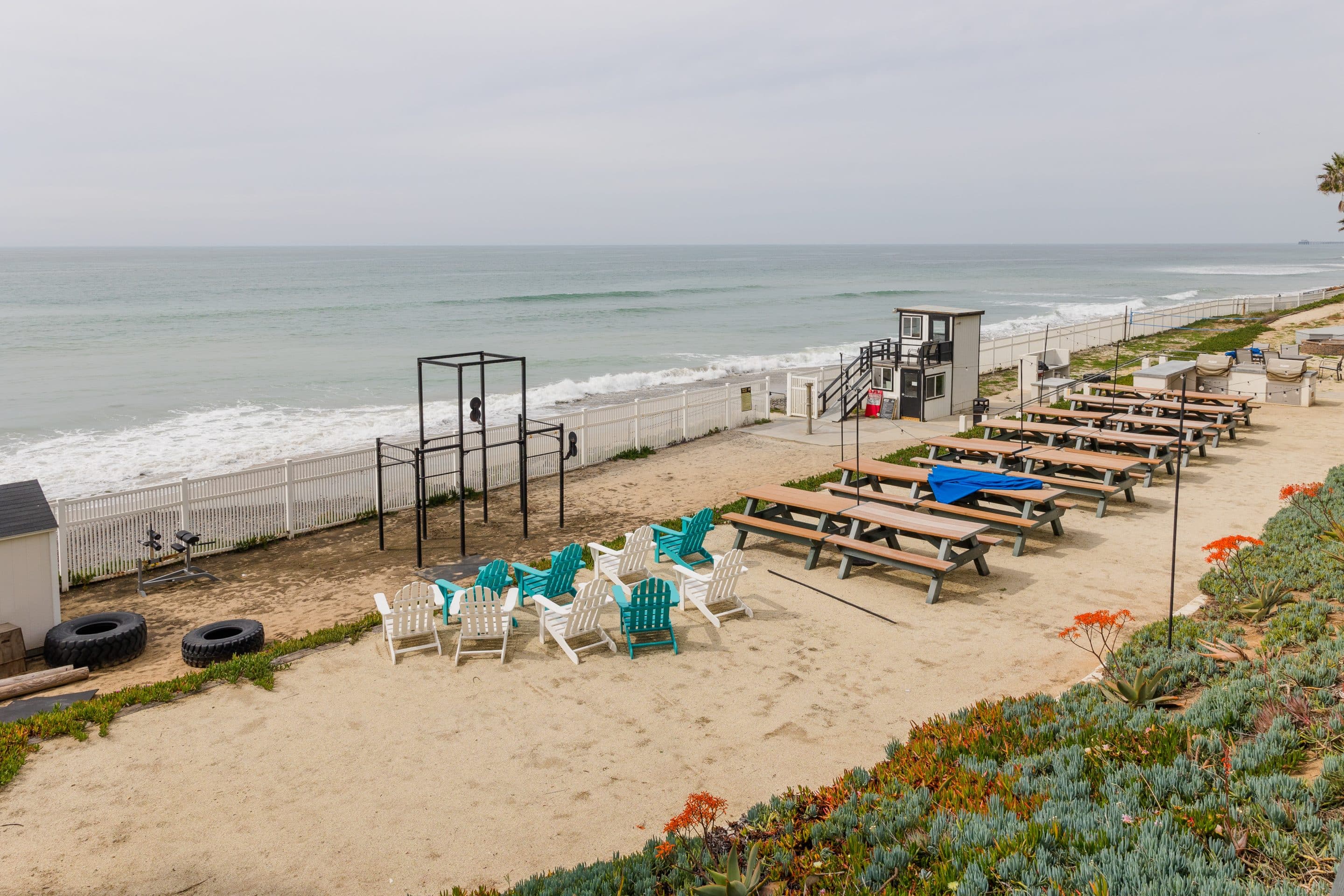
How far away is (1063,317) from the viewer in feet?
222

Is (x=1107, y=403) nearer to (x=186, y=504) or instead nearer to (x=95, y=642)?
(x=186, y=504)

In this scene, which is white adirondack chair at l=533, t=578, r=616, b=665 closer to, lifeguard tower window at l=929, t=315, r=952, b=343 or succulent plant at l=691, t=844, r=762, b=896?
succulent plant at l=691, t=844, r=762, b=896

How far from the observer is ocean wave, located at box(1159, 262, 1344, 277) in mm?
136125

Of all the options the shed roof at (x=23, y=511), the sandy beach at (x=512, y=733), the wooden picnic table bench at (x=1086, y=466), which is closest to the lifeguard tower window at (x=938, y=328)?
the wooden picnic table bench at (x=1086, y=466)

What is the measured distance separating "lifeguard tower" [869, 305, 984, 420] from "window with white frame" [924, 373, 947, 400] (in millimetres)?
12

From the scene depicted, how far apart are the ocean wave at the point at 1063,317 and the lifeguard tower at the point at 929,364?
25.1m

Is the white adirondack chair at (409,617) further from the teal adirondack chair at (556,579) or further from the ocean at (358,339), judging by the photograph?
the ocean at (358,339)

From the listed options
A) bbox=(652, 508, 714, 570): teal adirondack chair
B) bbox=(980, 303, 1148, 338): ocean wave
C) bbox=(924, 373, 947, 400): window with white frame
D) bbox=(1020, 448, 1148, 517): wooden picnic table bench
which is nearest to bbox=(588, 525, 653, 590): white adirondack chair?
bbox=(652, 508, 714, 570): teal adirondack chair

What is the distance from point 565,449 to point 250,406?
19.4 m

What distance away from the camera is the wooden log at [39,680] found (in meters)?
8.67

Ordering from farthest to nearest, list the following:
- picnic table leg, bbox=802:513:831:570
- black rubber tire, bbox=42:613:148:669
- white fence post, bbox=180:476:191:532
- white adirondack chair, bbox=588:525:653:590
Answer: white fence post, bbox=180:476:191:532, picnic table leg, bbox=802:513:831:570, white adirondack chair, bbox=588:525:653:590, black rubber tire, bbox=42:613:148:669

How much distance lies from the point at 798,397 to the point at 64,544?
16047 mm

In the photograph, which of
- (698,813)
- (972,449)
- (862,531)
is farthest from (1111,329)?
(698,813)

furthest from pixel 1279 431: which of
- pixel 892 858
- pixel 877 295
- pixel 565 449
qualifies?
pixel 877 295
